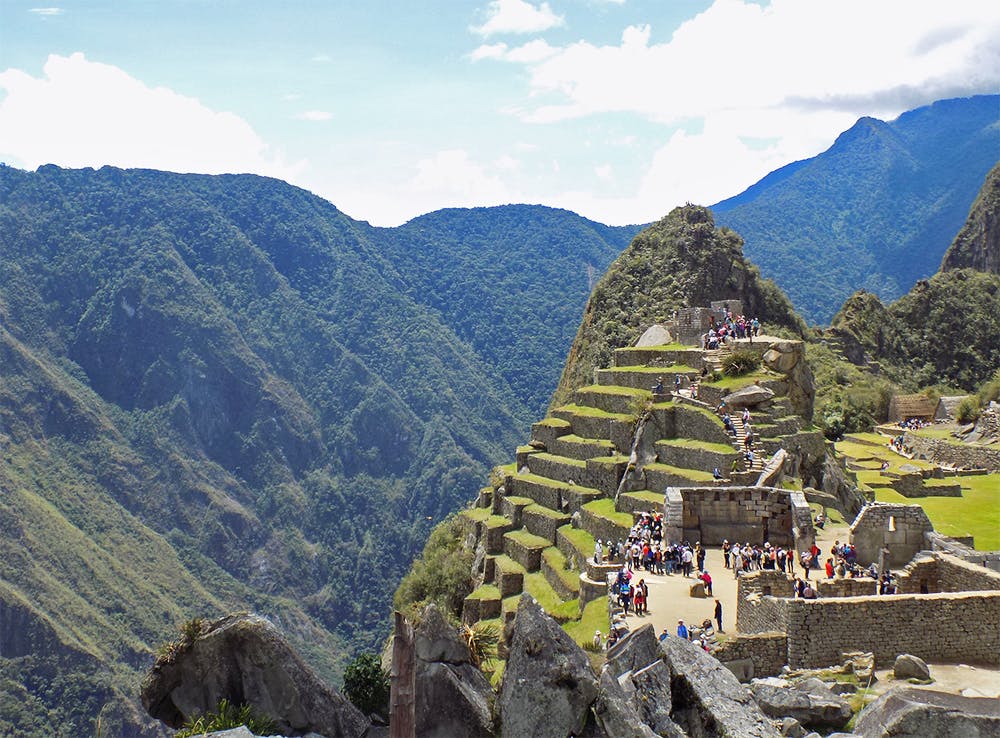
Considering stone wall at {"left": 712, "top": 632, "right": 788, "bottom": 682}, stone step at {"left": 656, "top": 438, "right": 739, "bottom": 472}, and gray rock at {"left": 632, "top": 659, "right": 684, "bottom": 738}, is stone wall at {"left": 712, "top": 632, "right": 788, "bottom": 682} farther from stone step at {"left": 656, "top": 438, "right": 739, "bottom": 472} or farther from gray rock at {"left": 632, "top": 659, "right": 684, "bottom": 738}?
stone step at {"left": 656, "top": 438, "right": 739, "bottom": 472}

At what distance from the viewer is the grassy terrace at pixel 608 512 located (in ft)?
90.6

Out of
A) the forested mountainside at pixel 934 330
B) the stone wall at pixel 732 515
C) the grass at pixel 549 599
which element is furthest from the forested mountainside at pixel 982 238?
the stone wall at pixel 732 515

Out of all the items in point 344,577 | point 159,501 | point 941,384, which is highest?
point 941,384

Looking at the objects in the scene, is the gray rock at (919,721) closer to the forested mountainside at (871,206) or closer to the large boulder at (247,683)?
the large boulder at (247,683)

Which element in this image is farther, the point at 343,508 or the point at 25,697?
the point at 343,508

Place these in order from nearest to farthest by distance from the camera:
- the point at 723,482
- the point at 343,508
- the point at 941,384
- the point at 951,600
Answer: the point at 951,600
the point at 723,482
the point at 941,384
the point at 343,508

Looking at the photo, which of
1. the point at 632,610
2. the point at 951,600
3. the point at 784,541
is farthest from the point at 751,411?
the point at 951,600

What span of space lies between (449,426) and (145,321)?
6374 centimetres

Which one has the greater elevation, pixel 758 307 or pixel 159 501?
pixel 758 307

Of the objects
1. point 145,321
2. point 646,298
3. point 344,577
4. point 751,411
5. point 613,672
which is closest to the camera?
point 613,672

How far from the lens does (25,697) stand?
3312 inches

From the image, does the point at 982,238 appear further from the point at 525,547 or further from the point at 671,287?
the point at 525,547

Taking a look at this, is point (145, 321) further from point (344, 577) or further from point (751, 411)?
point (751, 411)

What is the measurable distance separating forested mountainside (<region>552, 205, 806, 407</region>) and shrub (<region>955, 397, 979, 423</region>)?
15.2 m
